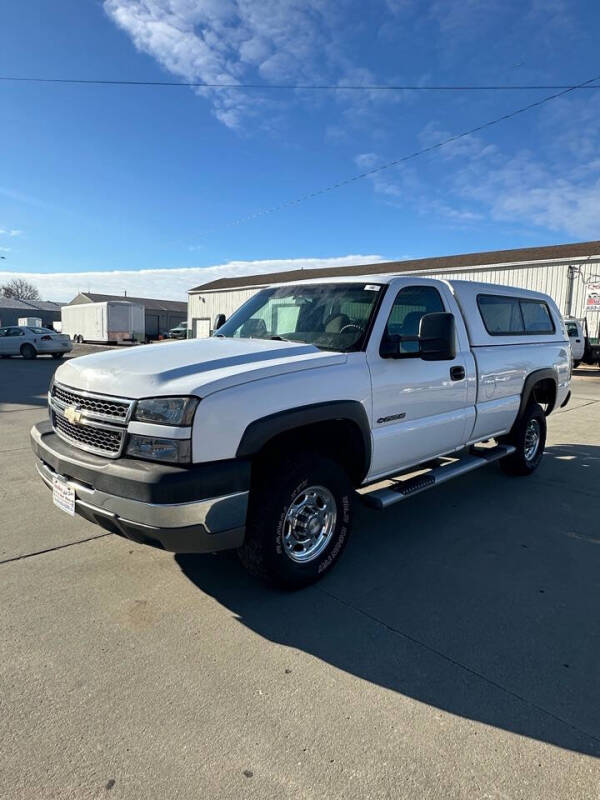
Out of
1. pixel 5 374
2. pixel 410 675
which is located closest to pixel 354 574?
pixel 410 675

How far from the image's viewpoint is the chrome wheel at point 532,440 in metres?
5.72

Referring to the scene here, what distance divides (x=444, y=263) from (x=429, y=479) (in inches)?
1225

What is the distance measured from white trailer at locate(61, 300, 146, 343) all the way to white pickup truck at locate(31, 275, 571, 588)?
34771mm

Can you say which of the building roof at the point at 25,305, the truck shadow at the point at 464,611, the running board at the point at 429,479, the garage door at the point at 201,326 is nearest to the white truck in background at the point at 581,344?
the running board at the point at 429,479

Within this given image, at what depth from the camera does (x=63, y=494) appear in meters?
3.06

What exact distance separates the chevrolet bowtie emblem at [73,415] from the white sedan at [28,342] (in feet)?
76.7

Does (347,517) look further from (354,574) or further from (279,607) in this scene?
(279,607)

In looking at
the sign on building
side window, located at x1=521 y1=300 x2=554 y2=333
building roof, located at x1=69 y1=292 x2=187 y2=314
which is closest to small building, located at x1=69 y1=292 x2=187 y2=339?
building roof, located at x1=69 y1=292 x2=187 y2=314

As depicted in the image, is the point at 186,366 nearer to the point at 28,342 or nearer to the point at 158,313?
the point at 28,342

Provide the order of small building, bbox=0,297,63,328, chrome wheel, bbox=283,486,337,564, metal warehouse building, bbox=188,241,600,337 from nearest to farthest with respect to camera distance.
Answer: chrome wheel, bbox=283,486,337,564 → metal warehouse building, bbox=188,241,600,337 → small building, bbox=0,297,63,328

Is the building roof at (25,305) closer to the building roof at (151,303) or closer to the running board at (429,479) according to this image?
the building roof at (151,303)

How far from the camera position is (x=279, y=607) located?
3.05m

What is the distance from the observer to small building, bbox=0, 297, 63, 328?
73.9 metres

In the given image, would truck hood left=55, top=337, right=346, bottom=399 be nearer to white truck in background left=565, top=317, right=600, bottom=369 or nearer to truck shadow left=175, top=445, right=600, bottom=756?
truck shadow left=175, top=445, right=600, bottom=756
